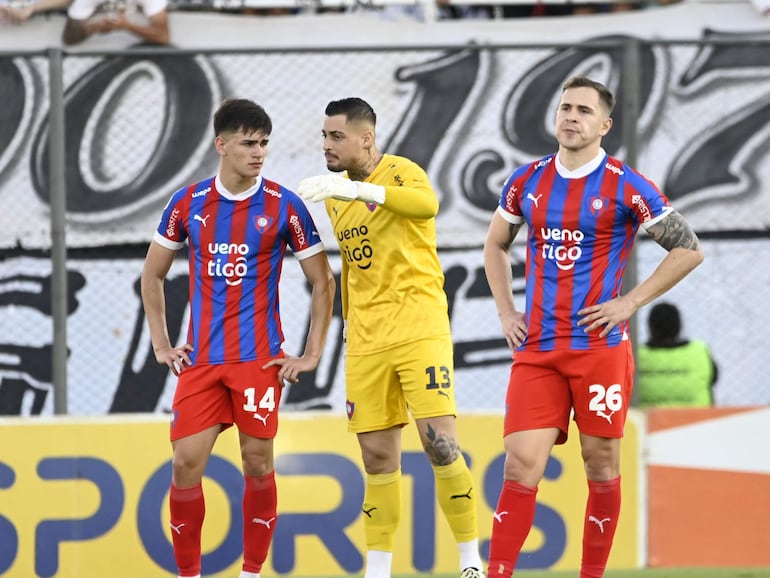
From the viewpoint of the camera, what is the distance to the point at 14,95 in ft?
28.9

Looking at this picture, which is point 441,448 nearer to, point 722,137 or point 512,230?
point 512,230

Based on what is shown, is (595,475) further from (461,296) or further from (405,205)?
(461,296)

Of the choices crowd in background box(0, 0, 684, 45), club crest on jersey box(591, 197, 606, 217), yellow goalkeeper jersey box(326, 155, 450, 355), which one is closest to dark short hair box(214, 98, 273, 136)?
yellow goalkeeper jersey box(326, 155, 450, 355)

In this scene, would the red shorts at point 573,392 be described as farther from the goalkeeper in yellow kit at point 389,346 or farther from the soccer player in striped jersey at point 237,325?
the soccer player in striped jersey at point 237,325

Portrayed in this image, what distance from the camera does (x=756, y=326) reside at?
8977 millimetres

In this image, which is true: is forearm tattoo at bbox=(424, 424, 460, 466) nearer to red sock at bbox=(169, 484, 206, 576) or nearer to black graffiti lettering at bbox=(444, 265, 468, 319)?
red sock at bbox=(169, 484, 206, 576)

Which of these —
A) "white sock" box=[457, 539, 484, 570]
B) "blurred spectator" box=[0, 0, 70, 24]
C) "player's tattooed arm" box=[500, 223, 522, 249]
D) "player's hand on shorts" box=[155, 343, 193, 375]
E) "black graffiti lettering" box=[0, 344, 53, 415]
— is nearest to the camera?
"player's tattooed arm" box=[500, 223, 522, 249]

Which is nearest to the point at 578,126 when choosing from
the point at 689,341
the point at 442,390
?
the point at 442,390

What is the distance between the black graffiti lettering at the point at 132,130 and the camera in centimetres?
902

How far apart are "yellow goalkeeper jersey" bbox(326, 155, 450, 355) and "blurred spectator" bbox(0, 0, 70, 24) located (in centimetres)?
394

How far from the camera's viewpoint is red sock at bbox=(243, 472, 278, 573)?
6.49 meters

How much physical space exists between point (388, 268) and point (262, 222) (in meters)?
0.61

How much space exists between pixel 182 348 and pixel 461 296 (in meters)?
2.96

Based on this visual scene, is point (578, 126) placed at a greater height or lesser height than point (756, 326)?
greater
